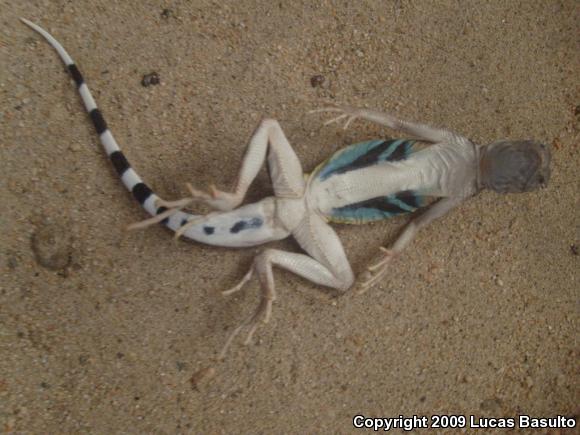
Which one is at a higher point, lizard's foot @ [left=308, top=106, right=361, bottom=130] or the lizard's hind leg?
lizard's foot @ [left=308, top=106, right=361, bottom=130]

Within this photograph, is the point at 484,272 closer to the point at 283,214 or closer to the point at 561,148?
the point at 561,148

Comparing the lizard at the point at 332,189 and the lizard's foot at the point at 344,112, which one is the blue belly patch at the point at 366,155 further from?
the lizard's foot at the point at 344,112

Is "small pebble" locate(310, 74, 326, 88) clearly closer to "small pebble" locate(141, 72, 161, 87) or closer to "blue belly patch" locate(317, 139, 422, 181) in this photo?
"blue belly patch" locate(317, 139, 422, 181)

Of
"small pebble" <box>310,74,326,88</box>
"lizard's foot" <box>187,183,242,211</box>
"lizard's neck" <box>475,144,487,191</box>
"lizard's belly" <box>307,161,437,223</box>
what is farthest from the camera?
"small pebble" <box>310,74,326,88</box>

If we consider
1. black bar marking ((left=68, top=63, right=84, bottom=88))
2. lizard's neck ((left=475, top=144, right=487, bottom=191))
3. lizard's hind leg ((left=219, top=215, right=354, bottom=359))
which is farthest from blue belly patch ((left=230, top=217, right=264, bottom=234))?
lizard's neck ((left=475, top=144, right=487, bottom=191))

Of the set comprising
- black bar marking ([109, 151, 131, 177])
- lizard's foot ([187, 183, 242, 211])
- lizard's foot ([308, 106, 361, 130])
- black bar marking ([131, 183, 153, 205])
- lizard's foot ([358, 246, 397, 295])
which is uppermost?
black bar marking ([109, 151, 131, 177])

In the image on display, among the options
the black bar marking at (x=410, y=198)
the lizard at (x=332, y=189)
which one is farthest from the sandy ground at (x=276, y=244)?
the black bar marking at (x=410, y=198)

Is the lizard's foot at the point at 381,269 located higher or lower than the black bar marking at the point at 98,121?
lower

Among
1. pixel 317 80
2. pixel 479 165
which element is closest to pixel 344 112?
pixel 317 80
